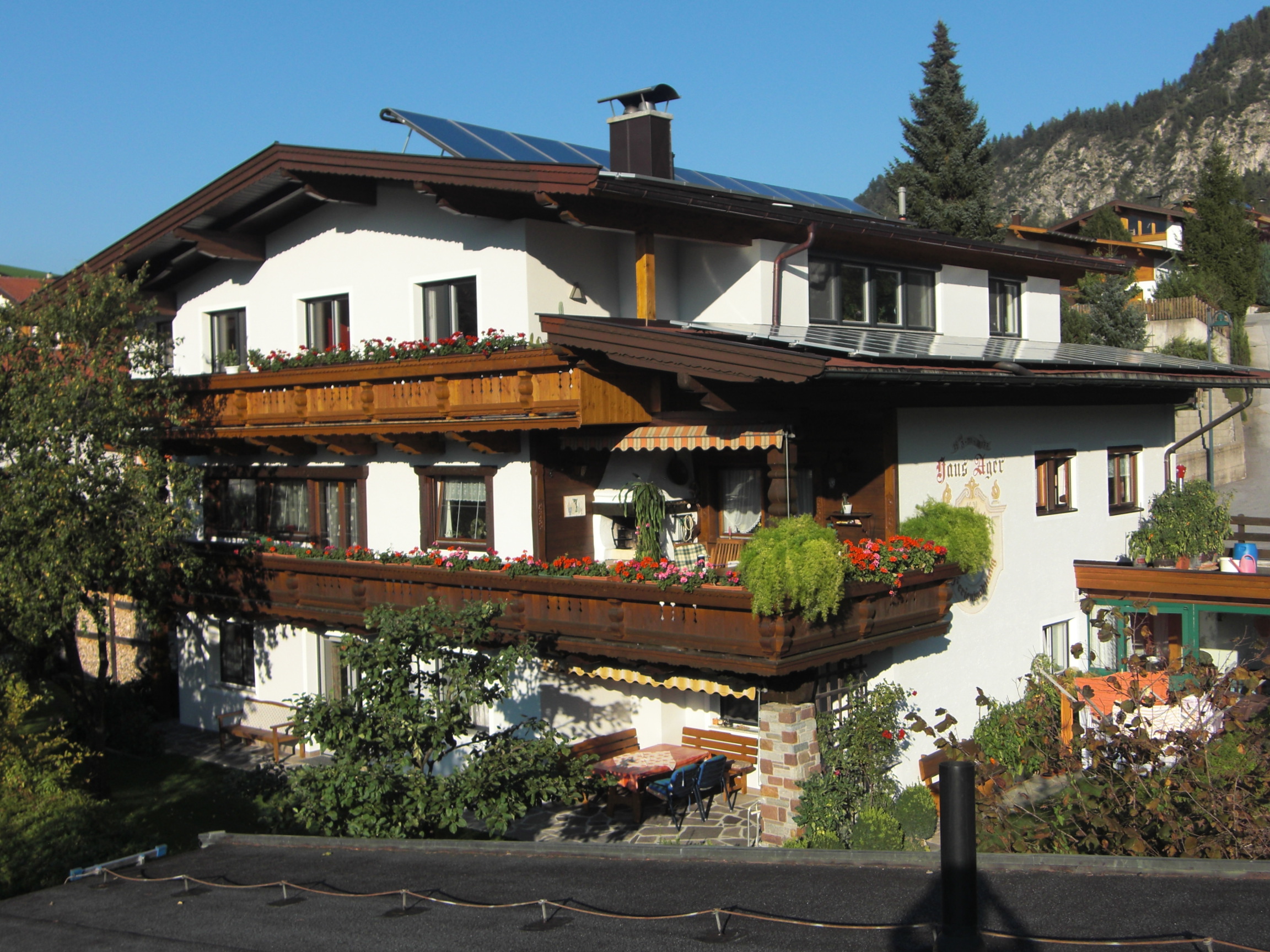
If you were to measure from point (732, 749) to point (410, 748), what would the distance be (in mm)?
6832

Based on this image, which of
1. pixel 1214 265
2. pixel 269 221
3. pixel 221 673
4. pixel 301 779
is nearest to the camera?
pixel 301 779

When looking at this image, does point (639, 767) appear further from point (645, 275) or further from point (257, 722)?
point (257, 722)

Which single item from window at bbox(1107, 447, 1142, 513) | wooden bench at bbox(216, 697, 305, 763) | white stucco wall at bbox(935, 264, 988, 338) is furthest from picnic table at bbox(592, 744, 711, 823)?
window at bbox(1107, 447, 1142, 513)

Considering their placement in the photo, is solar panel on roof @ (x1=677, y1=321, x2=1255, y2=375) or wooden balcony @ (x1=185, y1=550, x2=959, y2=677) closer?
wooden balcony @ (x1=185, y1=550, x2=959, y2=677)

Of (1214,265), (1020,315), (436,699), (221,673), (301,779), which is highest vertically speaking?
(1214,265)

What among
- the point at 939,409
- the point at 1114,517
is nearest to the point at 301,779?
the point at 939,409

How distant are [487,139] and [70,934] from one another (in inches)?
550

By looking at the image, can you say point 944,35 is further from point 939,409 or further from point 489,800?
point 489,800

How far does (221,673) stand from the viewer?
2100 centimetres

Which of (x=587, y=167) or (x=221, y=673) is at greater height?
(x=587, y=167)

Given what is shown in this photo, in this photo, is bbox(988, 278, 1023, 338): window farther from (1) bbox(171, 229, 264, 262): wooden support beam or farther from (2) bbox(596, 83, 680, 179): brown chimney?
(1) bbox(171, 229, 264, 262): wooden support beam

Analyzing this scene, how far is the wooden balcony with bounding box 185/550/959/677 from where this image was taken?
1186cm

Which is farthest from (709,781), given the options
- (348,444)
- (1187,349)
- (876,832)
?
(1187,349)

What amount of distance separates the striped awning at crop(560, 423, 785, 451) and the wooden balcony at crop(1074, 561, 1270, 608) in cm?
697
